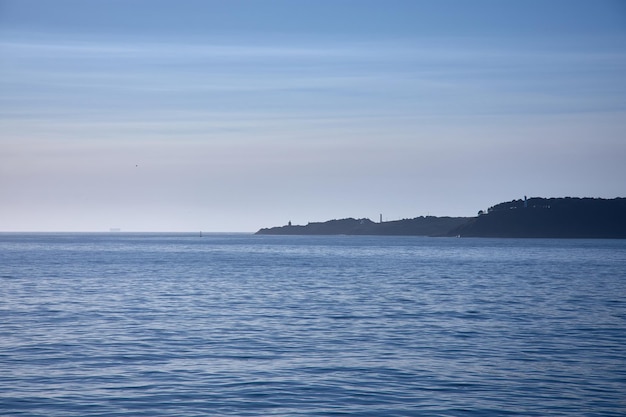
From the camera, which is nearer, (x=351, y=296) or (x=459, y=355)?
(x=459, y=355)

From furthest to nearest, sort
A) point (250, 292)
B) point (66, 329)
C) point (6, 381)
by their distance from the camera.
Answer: point (250, 292) → point (66, 329) → point (6, 381)

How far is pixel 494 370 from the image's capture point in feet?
88.6

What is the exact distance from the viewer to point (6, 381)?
2473 centimetres

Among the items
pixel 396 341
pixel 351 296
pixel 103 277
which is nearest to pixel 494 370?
pixel 396 341

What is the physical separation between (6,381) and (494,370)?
15.5 metres

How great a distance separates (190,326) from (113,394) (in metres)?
14.9

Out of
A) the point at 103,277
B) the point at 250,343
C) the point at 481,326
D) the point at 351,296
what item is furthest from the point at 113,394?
the point at 103,277

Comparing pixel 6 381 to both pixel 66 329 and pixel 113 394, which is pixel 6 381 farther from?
pixel 66 329

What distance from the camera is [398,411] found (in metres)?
21.3

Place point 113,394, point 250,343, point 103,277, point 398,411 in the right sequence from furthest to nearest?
point 103,277
point 250,343
point 113,394
point 398,411

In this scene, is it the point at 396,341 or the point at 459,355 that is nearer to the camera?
the point at 459,355

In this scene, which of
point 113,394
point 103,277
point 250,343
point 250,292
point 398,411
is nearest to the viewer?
point 398,411

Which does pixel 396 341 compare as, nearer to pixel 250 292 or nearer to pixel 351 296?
pixel 351 296

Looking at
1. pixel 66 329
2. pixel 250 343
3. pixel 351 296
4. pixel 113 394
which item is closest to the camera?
pixel 113 394
